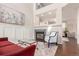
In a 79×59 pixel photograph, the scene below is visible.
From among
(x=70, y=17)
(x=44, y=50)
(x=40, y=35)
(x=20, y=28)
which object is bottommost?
(x=44, y=50)

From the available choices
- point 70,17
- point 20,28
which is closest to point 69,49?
point 70,17

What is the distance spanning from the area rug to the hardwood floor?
73 mm

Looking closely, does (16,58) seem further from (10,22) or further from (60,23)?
(60,23)

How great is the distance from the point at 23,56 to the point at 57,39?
61cm

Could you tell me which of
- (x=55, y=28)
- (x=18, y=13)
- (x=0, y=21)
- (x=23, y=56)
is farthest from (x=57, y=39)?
(x=0, y=21)

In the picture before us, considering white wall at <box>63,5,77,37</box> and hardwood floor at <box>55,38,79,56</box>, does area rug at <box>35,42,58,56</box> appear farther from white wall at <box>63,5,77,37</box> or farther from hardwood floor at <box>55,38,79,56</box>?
white wall at <box>63,5,77,37</box>

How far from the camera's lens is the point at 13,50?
1.91m

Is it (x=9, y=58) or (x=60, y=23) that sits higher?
(x=60, y=23)

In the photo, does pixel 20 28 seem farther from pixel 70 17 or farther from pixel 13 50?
pixel 70 17

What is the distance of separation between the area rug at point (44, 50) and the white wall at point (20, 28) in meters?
0.22

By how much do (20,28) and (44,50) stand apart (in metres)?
0.54

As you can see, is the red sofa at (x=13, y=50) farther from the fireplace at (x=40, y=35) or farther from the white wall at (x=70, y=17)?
the white wall at (x=70, y=17)

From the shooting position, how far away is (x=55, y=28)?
2084 millimetres

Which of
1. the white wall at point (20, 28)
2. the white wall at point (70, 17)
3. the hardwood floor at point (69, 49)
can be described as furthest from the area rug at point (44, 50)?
the white wall at point (70, 17)
